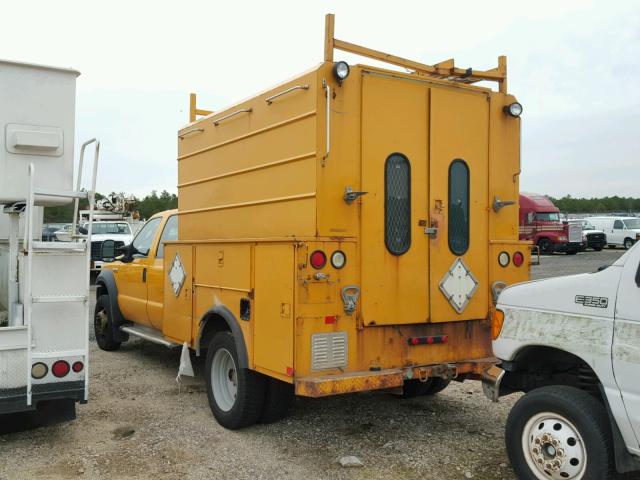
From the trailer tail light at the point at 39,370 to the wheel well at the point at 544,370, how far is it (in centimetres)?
341

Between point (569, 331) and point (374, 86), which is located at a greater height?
point (374, 86)

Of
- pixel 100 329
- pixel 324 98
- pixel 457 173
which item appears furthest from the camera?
pixel 100 329

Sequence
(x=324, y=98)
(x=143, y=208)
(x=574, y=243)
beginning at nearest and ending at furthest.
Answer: (x=324, y=98)
(x=574, y=243)
(x=143, y=208)

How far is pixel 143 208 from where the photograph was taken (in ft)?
180

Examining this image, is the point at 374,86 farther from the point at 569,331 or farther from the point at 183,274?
the point at 183,274

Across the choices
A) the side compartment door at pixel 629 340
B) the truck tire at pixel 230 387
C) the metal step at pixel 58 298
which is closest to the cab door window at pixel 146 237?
the truck tire at pixel 230 387

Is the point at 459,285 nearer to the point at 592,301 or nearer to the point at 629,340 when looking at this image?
the point at 592,301

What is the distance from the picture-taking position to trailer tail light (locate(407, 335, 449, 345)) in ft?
17.0

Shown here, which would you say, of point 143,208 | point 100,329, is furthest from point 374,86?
point 143,208

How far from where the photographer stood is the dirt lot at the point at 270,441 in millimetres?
4547

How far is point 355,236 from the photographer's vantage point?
196 inches

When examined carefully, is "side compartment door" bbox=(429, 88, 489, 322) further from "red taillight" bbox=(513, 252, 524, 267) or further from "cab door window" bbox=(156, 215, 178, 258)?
"cab door window" bbox=(156, 215, 178, 258)

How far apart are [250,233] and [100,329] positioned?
4426 mm

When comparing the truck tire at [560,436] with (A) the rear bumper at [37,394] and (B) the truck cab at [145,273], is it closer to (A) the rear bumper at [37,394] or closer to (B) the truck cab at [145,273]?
(A) the rear bumper at [37,394]
